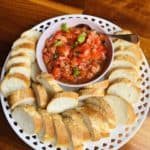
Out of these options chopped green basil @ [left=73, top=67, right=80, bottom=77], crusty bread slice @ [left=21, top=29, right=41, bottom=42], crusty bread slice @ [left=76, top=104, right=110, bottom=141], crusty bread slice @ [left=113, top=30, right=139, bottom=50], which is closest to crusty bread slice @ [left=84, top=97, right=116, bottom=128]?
crusty bread slice @ [left=76, top=104, right=110, bottom=141]

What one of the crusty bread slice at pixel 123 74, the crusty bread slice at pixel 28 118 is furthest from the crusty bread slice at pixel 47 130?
the crusty bread slice at pixel 123 74

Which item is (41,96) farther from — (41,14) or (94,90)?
(41,14)

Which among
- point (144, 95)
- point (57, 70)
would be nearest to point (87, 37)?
point (57, 70)

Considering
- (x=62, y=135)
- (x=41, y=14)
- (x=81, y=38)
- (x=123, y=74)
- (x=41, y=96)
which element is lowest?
(x=62, y=135)

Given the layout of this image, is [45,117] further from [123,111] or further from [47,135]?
[123,111]

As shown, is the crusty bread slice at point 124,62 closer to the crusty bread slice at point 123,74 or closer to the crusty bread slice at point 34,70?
the crusty bread slice at point 123,74

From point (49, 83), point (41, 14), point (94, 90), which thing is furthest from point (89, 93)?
point (41, 14)
